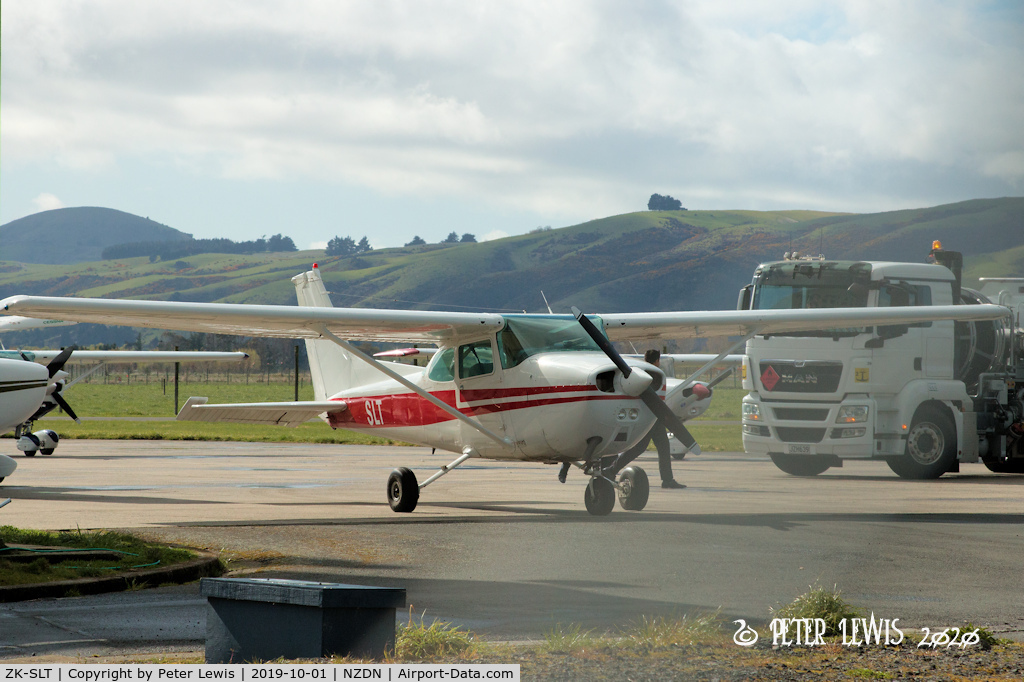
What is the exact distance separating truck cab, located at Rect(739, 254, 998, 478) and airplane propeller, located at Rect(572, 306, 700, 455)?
5.57m

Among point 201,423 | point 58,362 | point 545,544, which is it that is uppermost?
point 58,362

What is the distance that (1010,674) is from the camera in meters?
4.81

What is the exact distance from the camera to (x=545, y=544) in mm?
9484

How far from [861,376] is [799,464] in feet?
10.3

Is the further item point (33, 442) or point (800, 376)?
point (33, 442)

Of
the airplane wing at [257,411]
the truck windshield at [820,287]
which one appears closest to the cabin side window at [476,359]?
the airplane wing at [257,411]

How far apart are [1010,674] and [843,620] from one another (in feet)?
3.02

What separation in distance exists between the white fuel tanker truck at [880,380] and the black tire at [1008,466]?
68 centimetres

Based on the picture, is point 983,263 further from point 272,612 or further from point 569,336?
point 272,612

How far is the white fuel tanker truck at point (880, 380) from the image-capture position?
53.9 ft

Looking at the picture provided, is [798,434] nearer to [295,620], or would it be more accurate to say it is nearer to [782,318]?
[782,318]

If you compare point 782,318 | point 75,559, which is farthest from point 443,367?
point 75,559

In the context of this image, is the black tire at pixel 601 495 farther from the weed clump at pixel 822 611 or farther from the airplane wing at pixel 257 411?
the weed clump at pixel 822 611

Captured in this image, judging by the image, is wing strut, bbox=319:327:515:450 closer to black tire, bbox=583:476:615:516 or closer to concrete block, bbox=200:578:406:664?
black tire, bbox=583:476:615:516
